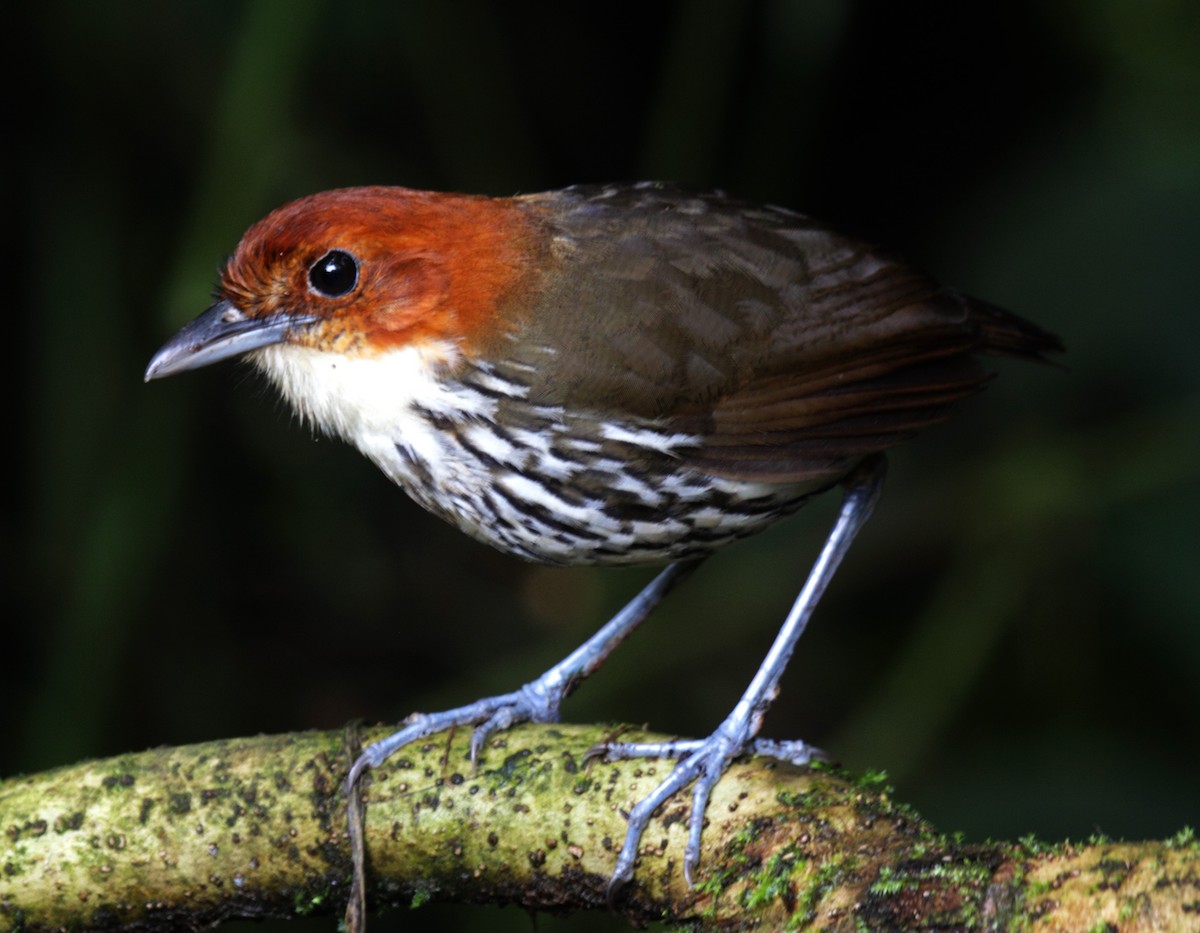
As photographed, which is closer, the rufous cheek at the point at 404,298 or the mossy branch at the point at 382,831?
the mossy branch at the point at 382,831

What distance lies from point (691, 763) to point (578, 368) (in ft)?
2.48

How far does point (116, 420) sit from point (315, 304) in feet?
5.63

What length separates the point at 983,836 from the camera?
13.0ft

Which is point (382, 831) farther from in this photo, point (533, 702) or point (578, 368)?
point (578, 368)

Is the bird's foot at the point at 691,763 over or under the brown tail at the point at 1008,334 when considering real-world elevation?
under

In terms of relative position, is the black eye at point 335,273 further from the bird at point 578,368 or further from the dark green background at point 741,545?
the dark green background at point 741,545

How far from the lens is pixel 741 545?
4621 millimetres

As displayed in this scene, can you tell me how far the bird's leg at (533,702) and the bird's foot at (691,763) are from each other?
0.31 metres

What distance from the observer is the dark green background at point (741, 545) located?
411 cm

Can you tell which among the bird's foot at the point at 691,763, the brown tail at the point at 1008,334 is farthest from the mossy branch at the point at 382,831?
the brown tail at the point at 1008,334

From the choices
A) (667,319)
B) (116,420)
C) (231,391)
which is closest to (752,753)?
(667,319)

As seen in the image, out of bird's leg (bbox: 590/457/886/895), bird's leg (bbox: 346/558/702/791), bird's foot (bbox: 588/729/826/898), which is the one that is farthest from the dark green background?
bird's foot (bbox: 588/729/826/898)

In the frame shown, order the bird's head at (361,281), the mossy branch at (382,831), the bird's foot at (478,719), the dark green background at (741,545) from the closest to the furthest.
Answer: the mossy branch at (382,831), the bird's foot at (478,719), the bird's head at (361,281), the dark green background at (741,545)

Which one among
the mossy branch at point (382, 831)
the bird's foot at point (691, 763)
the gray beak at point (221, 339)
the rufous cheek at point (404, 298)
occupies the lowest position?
the mossy branch at point (382, 831)
